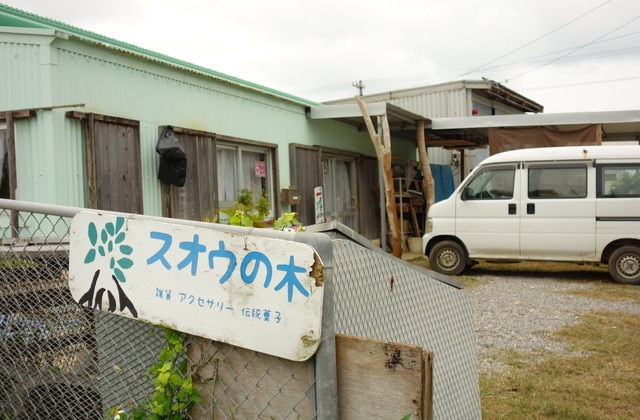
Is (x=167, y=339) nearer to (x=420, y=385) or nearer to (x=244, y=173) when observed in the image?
(x=420, y=385)

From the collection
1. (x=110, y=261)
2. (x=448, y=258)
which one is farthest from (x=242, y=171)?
(x=110, y=261)

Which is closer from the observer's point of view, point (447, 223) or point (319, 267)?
point (319, 267)

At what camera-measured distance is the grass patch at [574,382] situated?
370 cm

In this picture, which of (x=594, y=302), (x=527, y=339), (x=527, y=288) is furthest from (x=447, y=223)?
(x=527, y=339)

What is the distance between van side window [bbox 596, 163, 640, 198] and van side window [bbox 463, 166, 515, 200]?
1.36 m

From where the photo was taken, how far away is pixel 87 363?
7.54 ft

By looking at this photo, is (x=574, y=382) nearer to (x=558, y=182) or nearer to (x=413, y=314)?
(x=413, y=314)

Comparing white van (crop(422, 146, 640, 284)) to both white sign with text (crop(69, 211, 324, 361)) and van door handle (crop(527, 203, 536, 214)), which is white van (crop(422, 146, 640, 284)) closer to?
van door handle (crop(527, 203, 536, 214))

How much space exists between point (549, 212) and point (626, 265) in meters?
1.42

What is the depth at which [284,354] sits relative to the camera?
1.58 meters

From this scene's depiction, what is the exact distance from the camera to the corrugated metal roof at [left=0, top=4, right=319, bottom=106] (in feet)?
22.8

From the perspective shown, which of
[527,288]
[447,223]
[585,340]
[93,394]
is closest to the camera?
[93,394]

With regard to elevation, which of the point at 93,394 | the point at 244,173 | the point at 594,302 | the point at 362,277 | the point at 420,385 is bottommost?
the point at 594,302

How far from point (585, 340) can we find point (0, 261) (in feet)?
16.9
